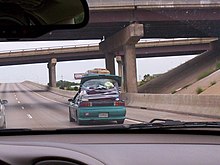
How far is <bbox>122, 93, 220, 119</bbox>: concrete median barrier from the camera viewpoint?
80.8ft

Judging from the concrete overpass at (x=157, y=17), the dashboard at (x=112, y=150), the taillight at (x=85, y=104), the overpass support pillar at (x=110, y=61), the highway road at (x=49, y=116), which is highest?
the concrete overpass at (x=157, y=17)

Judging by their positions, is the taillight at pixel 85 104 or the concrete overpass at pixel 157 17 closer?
the taillight at pixel 85 104

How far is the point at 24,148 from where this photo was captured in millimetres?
3627

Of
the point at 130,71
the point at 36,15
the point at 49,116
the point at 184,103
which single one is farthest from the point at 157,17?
the point at 36,15

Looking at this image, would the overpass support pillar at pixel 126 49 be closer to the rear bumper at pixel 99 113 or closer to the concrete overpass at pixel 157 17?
the concrete overpass at pixel 157 17

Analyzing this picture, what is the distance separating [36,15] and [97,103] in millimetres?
14173

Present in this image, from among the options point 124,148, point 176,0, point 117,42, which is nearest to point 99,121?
point 124,148

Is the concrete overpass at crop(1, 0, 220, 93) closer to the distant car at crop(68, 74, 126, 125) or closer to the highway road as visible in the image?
the highway road

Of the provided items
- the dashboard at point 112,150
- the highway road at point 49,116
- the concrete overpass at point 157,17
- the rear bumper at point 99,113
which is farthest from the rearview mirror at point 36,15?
the concrete overpass at point 157,17

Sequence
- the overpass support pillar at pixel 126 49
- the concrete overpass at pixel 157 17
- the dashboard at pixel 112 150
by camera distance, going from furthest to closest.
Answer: the overpass support pillar at pixel 126 49
the concrete overpass at pixel 157 17
the dashboard at pixel 112 150

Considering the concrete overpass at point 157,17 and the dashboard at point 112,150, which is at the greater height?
the concrete overpass at point 157,17

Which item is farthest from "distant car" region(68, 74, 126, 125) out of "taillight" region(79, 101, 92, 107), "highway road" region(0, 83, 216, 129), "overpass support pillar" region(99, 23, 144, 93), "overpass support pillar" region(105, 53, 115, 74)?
"overpass support pillar" region(105, 53, 115, 74)

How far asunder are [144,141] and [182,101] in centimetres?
2472

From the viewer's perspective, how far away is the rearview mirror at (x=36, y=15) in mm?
4754
